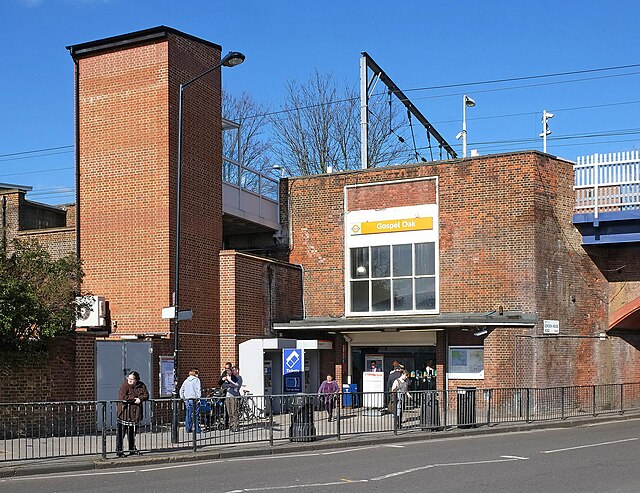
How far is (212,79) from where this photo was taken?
94.7 feet

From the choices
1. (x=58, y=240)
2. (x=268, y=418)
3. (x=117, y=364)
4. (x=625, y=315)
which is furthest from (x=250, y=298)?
(x=625, y=315)

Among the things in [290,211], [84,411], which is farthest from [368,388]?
[84,411]

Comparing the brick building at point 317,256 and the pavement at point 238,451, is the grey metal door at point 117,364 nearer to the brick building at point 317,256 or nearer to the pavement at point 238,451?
the brick building at point 317,256

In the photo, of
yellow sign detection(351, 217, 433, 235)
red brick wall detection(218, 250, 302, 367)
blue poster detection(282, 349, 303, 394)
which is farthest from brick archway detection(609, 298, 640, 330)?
blue poster detection(282, 349, 303, 394)

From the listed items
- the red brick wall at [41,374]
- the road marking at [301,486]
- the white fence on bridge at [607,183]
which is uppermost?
the white fence on bridge at [607,183]

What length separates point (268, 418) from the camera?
20.9 metres

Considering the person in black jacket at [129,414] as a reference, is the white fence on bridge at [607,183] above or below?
above

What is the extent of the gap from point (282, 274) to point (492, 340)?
7467 millimetres

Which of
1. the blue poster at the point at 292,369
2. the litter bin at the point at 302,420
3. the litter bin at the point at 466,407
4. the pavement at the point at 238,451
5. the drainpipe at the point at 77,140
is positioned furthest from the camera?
the blue poster at the point at 292,369

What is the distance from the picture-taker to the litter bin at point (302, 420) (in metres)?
20.7

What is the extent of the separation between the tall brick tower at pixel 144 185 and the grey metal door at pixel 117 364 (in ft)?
6.14

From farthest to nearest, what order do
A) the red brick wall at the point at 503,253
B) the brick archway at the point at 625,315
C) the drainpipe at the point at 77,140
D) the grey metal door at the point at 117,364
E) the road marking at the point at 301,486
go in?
the brick archway at the point at 625,315, the red brick wall at the point at 503,253, the drainpipe at the point at 77,140, the grey metal door at the point at 117,364, the road marking at the point at 301,486

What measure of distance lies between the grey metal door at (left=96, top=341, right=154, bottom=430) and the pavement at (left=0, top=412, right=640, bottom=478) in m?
4.73

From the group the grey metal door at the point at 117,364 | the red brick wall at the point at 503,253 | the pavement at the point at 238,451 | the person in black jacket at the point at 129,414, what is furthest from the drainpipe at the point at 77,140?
the pavement at the point at 238,451
